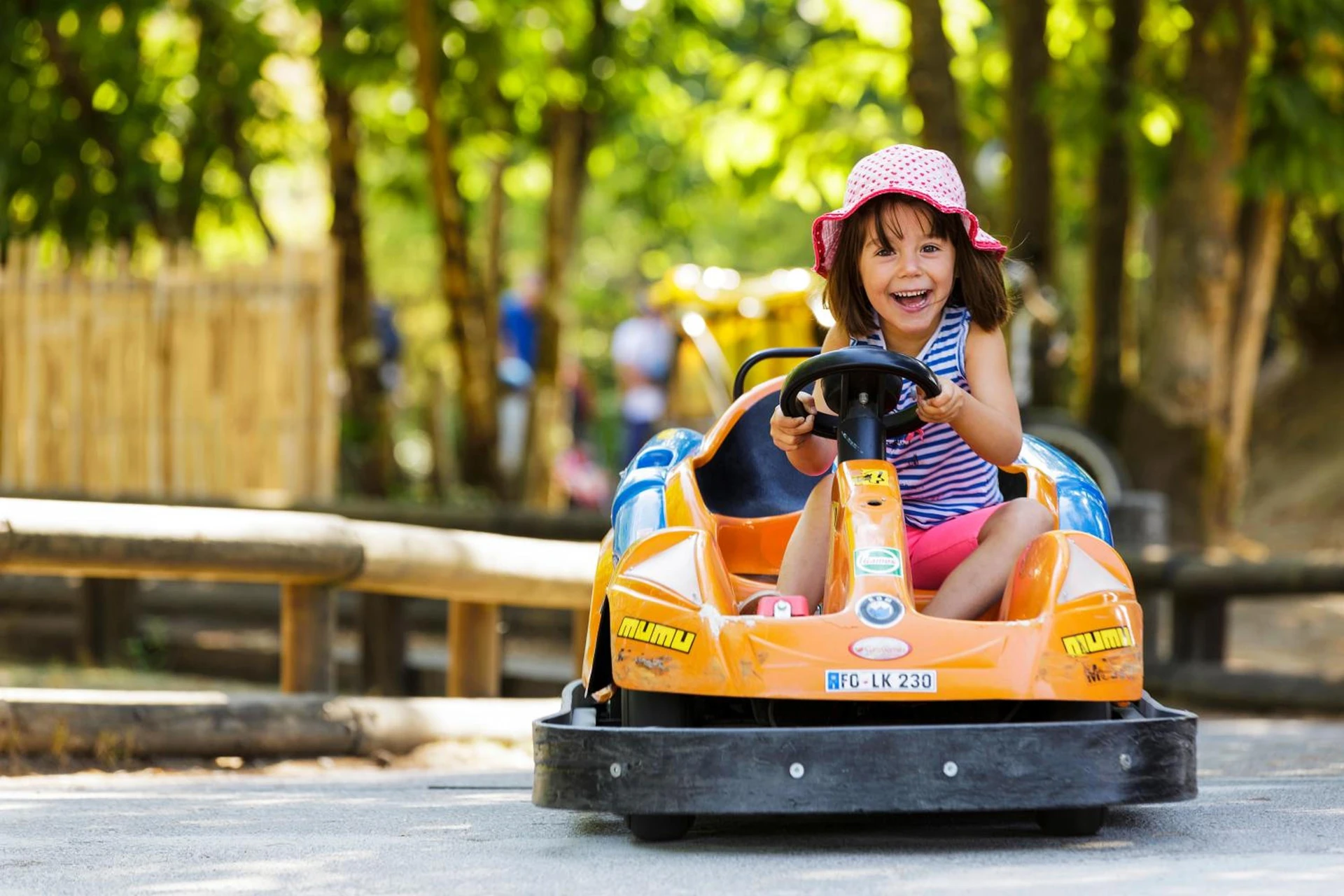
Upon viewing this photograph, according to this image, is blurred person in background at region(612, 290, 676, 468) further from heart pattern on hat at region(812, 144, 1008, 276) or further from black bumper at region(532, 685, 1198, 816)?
black bumper at region(532, 685, 1198, 816)

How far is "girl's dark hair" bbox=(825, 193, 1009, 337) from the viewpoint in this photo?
16.3 feet

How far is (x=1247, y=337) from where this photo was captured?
13.3 meters

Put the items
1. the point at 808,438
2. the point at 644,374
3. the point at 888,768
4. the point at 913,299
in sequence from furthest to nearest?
the point at 644,374 → the point at 808,438 → the point at 913,299 → the point at 888,768

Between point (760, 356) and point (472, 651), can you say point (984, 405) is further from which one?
point (472, 651)

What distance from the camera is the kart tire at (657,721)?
4.59 m

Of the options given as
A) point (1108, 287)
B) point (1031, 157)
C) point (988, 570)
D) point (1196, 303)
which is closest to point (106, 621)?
point (988, 570)

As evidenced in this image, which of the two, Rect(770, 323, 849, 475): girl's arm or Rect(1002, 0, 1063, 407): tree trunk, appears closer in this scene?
Rect(770, 323, 849, 475): girl's arm

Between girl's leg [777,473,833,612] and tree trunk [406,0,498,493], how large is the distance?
848 centimetres

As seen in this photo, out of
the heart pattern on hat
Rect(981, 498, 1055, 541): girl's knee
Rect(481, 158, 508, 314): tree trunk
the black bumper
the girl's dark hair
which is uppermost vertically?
Rect(481, 158, 508, 314): tree trunk

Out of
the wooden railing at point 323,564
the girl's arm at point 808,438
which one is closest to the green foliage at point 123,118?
the wooden railing at point 323,564

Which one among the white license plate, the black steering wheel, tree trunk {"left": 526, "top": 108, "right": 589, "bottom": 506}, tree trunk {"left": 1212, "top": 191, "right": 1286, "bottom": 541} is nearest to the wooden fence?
tree trunk {"left": 526, "top": 108, "right": 589, "bottom": 506}

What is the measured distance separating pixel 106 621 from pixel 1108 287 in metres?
7.46

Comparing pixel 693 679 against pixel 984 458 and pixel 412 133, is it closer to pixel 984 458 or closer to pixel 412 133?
pixel 984 458

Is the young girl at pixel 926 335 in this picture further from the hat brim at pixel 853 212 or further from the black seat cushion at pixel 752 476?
the black seat cushion at pixel 752 476
